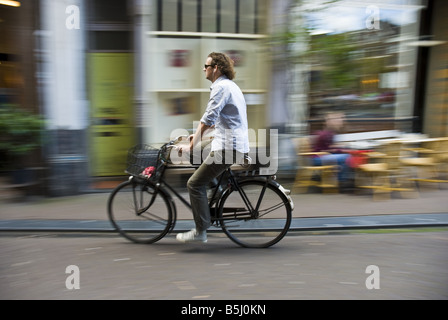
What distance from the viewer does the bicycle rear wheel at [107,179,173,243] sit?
14.4 ft

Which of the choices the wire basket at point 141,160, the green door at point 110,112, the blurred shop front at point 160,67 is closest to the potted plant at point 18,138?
the blurred shop front at point 160,67

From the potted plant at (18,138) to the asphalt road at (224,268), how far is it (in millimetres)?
1729

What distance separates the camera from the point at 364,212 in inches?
229

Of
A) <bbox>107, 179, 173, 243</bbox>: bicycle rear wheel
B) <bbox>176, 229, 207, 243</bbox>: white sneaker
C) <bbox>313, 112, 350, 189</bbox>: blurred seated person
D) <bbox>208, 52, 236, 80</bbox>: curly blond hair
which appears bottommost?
<bbox>176, 229, 207, 243</bbox>: white sneaker

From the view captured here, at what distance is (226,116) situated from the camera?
4.03 metres

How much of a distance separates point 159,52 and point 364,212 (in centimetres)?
415

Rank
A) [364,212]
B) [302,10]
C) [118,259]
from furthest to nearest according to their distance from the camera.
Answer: [302,10] < [364,212] < [118,259]

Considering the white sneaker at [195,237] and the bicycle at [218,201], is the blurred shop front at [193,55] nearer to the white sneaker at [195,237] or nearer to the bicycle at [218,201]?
the bicycle at [218,201]

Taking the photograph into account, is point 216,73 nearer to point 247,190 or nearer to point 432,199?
point 247,190

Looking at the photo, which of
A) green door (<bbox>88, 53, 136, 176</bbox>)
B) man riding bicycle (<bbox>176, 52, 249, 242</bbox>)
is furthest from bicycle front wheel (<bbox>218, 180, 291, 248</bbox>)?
green door (<bbox>88, 53, 136, 176</bbox>)

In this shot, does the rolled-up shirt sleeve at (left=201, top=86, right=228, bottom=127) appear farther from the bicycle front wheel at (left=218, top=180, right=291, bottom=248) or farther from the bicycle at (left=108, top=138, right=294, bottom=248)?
the bicycle front wheel at (left=218, top=180, right=291, bottom=248)

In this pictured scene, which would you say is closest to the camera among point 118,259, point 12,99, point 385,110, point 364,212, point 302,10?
point 118,259

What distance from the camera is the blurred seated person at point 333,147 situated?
6.84m

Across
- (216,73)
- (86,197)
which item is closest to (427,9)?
(216,73)
